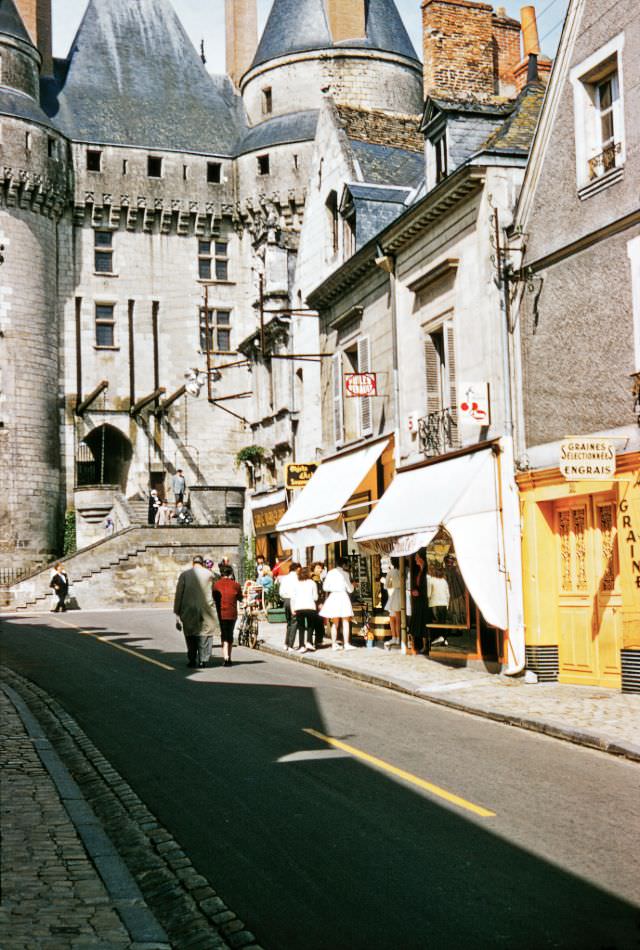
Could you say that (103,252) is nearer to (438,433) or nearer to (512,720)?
(438,433)

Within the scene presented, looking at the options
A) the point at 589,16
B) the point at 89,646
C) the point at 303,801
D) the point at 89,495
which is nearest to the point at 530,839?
the point at 303,801

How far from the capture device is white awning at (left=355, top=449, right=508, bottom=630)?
1606cm

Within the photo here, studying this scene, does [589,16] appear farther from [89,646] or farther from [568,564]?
[89,646]

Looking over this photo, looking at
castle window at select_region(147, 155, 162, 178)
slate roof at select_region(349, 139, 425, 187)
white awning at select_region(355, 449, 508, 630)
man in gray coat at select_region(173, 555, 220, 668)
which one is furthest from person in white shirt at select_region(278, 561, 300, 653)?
castle window at select_region(147, 155, 162, 178)

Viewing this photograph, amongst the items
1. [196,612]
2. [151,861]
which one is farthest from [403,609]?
[151,861]

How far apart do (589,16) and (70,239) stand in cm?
3954

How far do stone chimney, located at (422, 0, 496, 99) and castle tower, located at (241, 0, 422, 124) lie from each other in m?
27.9

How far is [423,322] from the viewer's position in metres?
20.0

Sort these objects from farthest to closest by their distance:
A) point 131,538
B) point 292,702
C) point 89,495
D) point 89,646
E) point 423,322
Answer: point 89,495 → point 131,538 → point 89,646 → point 423,322 → point 292,702

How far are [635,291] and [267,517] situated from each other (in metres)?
27.1

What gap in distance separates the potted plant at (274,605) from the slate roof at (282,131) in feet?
85.6

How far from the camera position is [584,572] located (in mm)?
15117

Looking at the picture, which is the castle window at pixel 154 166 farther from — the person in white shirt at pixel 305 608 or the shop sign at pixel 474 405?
the shop sign at pixel 474 405

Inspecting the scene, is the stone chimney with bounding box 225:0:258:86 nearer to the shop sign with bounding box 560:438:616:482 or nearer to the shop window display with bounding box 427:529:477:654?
the shop window display with bounding box 427:529:477:654
